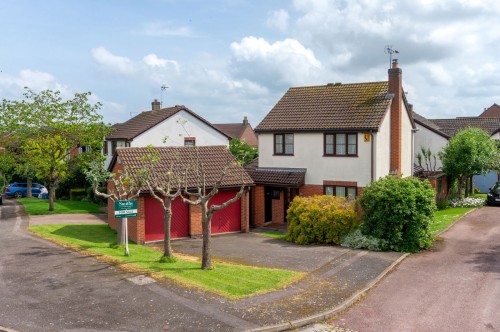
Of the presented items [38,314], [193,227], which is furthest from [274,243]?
[38,314]

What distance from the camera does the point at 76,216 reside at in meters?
30.7

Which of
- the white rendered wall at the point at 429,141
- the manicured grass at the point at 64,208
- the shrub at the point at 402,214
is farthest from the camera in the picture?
the white rendered wall at the point at 429,141

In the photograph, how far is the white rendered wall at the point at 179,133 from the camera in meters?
39.0

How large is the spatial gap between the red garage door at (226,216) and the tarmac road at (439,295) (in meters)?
9.93

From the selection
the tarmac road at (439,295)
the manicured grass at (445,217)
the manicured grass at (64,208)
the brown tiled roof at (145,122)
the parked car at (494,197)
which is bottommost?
the tarmac road at (439,295)

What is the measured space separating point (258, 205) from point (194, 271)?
13545 millimetres

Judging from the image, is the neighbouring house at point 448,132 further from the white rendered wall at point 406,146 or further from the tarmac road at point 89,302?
the tarmac road at point 89,302

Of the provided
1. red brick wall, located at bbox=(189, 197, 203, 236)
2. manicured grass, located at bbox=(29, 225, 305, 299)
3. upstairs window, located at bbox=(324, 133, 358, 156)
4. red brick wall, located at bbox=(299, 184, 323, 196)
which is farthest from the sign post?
upstairs window, located at bbox=(324, 133, 358, 156)

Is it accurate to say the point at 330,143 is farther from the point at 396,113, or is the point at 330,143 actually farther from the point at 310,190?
the point at 396,113

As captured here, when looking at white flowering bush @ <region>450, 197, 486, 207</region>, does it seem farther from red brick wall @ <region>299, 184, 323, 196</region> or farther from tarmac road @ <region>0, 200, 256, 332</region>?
tarmac road @ <region>0, 200, 256, 332</region>

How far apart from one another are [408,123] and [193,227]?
632 inches

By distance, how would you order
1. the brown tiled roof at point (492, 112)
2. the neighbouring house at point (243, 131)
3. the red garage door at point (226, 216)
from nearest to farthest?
the red garage door at point (226, 216), the neighbouring house at point (243, 131), the brown tiled roof at point (492, 112)

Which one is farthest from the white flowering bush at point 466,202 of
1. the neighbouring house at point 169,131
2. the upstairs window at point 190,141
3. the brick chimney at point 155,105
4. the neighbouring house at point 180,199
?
the brick chimney at point 155,105

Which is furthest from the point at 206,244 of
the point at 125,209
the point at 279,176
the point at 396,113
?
the point at 396,113
